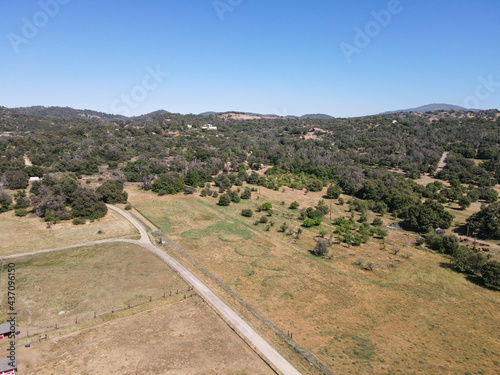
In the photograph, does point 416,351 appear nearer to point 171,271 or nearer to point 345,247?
point 345,247

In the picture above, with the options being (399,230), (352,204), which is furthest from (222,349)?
(352,204)

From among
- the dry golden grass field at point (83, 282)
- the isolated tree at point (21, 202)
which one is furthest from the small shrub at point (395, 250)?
the isolated tree at point (21, 202)

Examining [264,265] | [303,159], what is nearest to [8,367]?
[264,265]

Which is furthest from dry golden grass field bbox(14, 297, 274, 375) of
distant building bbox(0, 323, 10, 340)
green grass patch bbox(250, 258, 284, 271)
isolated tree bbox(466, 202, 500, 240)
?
isolated tree bbox(466, 202, 500, 240)

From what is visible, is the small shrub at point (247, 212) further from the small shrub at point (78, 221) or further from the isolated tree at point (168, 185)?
the small shrub at point (78, 221)

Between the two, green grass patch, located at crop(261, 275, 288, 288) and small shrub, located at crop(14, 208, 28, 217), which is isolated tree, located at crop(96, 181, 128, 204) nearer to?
small shrub, located at crop(14, 208, 28, 217)

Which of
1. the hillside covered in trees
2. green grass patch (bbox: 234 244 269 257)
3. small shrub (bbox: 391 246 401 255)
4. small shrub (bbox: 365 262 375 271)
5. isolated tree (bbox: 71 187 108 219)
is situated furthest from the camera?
the hillside covered in trees
